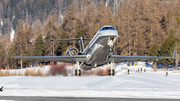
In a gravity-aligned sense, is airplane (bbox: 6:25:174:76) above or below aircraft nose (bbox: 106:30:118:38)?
below

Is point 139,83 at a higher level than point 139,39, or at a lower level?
lower

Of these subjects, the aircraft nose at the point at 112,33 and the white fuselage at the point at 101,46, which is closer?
the aircraft nose at the point at 112,33

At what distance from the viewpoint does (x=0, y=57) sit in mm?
82188

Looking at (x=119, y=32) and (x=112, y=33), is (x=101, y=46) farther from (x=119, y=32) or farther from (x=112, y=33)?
(x=119, y=32)

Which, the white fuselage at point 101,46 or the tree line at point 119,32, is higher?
the tree line at point 119,32

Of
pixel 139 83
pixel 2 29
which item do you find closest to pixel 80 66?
pixel 139 83

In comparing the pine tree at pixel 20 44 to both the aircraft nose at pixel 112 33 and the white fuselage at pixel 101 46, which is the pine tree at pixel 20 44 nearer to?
the white fuselage at pixel 101 46

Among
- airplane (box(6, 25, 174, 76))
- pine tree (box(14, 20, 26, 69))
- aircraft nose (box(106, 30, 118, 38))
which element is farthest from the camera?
pine tree (box(14, 20, 26, 69))

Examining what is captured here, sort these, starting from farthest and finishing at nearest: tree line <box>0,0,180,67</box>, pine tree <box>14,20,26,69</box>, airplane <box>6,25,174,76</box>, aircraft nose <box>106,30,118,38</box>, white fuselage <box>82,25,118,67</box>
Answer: pine tree <box>14,20,26,69</box> < tree line <box>0,0,180,67</box> < airplane <box>6,25,174,76</box> < white fuselage <box>82,25,118,67</box> < aircraft nose <box>106,30,118,38</box>

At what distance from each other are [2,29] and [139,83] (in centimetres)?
19246

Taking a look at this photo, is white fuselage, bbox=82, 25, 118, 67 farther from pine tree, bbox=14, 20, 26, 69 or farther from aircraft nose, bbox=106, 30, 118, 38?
pine tree, bbox=14, 20, 26, 69

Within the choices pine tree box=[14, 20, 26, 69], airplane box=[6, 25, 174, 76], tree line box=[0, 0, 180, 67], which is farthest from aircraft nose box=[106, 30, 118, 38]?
pine tree box=[14, 20, 26, 69]

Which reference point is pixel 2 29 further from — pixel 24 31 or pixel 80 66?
pixel 80 66

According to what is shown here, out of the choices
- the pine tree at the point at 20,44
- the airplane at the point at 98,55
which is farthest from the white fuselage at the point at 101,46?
the pine tree at the point at 20,44
